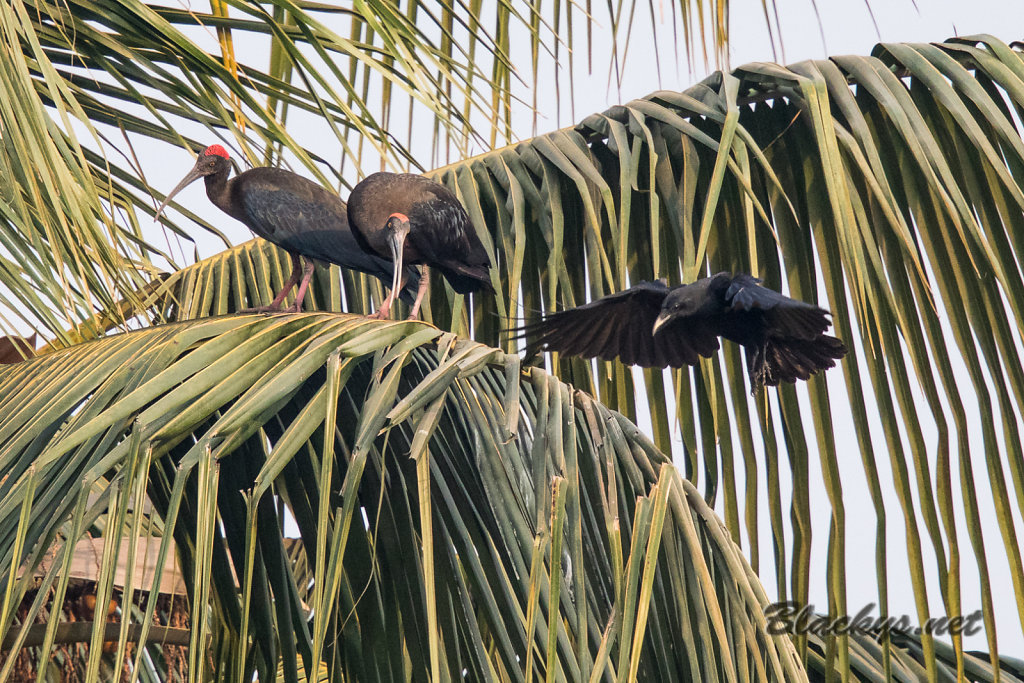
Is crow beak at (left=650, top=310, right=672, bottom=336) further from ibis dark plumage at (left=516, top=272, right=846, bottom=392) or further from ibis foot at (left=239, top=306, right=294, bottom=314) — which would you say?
ibis foot at (left=239, top=306, right=294, bottom=314)

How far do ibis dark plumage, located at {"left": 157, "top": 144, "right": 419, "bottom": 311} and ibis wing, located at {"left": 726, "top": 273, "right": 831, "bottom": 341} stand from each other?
1.04 metres

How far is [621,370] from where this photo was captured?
2.83m

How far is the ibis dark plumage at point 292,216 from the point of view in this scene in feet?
11.7

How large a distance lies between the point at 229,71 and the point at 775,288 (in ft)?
4.10

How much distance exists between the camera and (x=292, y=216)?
12.2 feet

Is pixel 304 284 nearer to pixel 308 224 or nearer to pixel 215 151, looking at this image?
pixel 308 224

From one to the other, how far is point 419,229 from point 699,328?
100 centimetres

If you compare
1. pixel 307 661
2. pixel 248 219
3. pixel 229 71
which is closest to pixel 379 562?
pixel 307 661

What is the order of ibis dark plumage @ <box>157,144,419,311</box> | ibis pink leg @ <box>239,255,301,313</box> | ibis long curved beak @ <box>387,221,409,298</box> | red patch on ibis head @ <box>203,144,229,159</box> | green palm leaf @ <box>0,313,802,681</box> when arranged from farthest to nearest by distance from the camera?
red patch on ibis head @ <box>203,144,229,159</box> < ibis dark plumage @ <box>157,144,419,311</box> < ibis pink leg @ <box>239,255,301,313</box> < ibis long curved beak @ <box>387,221,409,298</box> < green palm leaf @ <box>0,313,802,681</box>

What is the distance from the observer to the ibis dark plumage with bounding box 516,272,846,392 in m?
2.54

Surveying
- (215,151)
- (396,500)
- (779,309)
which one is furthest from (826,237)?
(215,151)

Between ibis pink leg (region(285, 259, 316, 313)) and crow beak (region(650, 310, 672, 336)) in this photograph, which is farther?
ibis pink leg (region(285, 259, 316, 313))

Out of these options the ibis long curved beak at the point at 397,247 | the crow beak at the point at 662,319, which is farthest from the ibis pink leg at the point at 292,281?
the crow beak at the point at 662,319

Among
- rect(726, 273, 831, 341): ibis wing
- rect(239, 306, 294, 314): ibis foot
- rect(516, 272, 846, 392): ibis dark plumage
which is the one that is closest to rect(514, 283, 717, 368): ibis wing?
rect(516, 272, 846, 392): ibis dark plumage
